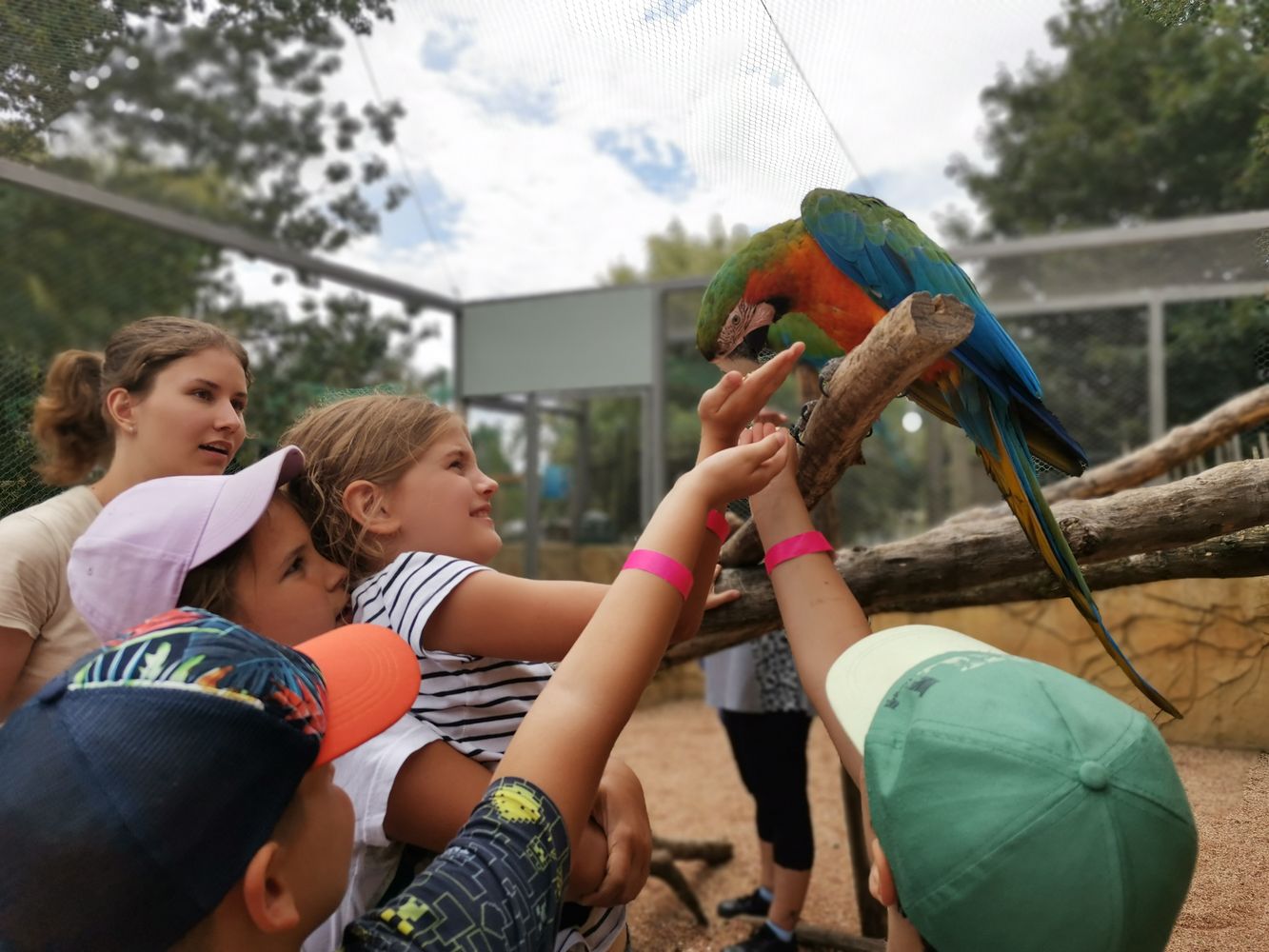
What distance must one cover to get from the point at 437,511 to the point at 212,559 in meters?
0.20

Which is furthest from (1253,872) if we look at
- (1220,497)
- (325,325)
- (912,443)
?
(325,325)

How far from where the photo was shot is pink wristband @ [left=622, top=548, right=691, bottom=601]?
0.61 meters

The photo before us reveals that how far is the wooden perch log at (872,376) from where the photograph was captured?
2.50 feet

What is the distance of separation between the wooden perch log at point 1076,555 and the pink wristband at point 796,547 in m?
0.38

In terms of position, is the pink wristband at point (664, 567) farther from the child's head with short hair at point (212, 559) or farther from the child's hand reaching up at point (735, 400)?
the child's head with short hair at point (212, 559)

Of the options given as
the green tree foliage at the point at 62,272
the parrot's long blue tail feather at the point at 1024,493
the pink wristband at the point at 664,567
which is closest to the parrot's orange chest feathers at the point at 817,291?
the parrot's long blue tail feather at the point at 1024,493

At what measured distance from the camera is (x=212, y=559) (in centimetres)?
67

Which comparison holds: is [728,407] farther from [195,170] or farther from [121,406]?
[195,170]

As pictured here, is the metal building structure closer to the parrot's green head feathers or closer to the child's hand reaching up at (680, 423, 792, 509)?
the parrot's green head feathers

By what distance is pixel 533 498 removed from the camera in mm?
4086

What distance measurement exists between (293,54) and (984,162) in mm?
5661

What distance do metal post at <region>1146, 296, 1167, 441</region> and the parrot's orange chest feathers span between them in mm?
2996

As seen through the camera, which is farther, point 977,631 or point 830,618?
point 977,631

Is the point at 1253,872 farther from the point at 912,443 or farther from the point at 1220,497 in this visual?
the point at 912,443
